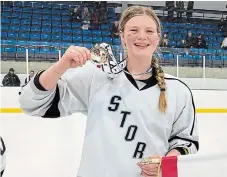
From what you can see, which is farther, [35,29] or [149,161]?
[35,29]

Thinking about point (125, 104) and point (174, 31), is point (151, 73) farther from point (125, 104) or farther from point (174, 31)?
point (174, 31)

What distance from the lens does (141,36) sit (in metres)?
0.90

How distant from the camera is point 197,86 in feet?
10.8

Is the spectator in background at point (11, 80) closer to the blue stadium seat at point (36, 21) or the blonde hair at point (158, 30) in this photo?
the blonde hair at point (158, 30)

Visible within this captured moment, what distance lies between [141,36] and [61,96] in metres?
0.25

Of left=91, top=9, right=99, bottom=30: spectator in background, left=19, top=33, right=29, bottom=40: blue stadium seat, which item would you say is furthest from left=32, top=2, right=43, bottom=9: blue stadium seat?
left=91, top=9, right=99, bottom=30: spectator in background

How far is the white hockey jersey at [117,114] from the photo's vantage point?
0.86 metres

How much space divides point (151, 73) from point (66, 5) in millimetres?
5594

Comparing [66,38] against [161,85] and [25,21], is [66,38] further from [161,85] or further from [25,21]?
[161,85]

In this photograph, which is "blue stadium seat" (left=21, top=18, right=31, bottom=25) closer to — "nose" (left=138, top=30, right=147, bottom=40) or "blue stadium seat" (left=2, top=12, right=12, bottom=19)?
"blue stadium seat" (left=2, top=12, right=12, bottom=19)

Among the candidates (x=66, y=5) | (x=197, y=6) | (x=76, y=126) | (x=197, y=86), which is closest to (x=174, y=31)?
(x=197, y=6)

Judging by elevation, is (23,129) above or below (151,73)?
below

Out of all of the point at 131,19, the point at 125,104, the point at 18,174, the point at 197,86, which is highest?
the point at 131,19

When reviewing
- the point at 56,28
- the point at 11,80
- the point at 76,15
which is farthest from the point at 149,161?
the point at 76,15
